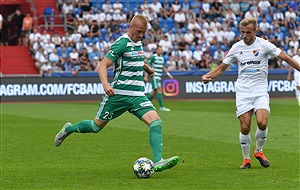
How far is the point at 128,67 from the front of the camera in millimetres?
11148

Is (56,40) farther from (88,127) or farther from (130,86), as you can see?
(130,86)

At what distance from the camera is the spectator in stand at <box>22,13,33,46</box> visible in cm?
3850

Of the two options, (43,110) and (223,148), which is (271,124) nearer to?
(223,148)

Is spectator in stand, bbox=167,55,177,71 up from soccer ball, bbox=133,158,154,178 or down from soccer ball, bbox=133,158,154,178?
down

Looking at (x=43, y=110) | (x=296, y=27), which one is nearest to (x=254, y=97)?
(x=43, y=110)

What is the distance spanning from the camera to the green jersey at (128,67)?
36.4 ft

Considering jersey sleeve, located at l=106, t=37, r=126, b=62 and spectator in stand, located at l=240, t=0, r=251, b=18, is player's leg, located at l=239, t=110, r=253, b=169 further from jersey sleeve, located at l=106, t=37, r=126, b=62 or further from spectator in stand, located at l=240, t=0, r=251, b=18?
spectator in stand, located at l=240, t=0, r=251, b=18

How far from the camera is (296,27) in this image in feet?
142

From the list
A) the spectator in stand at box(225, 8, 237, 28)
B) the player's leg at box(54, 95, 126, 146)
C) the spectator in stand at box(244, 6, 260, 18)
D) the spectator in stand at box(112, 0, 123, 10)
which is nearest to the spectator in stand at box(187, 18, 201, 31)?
the spectator in stand at box(225, 8, 237, 28)

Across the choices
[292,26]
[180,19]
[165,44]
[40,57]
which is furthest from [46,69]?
[292,26]

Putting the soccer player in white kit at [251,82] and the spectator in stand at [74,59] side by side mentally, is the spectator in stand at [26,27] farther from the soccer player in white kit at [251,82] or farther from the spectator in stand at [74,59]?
the soccer player in white kit at [251,82]

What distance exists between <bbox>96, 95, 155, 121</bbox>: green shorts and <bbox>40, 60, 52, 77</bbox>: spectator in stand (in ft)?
79.4

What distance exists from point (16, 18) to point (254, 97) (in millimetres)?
29675

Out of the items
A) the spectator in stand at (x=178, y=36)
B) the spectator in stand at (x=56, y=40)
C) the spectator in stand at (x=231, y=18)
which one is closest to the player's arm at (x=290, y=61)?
the spectator in stand at (x=56, y=40)
